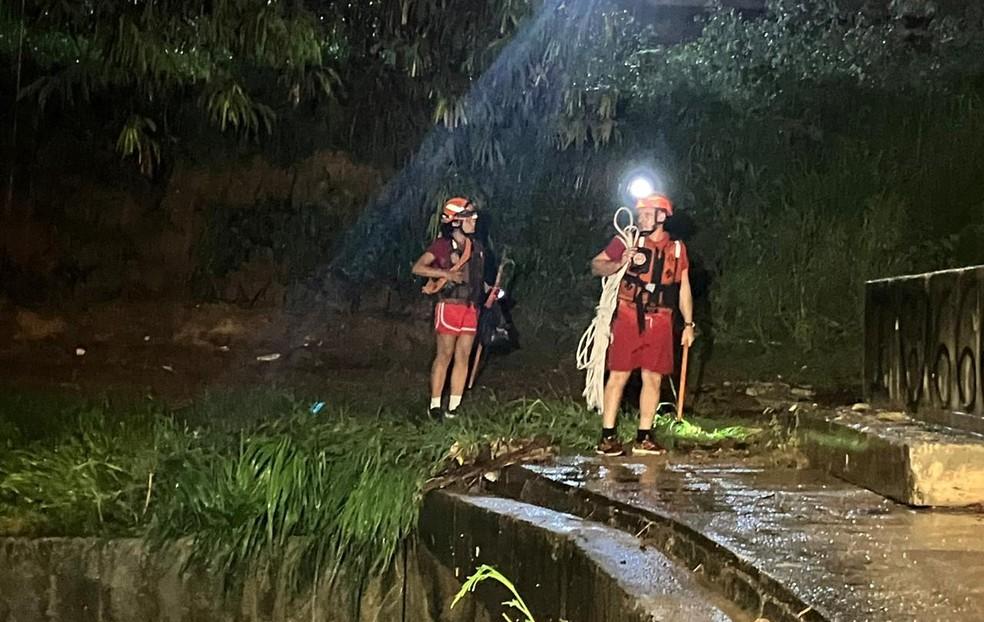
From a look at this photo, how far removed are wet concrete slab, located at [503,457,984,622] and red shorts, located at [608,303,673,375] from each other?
0.89 meters

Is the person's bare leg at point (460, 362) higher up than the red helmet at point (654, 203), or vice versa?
the red helmet at point (654, 203)

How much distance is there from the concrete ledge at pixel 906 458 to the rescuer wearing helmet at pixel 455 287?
108 inches

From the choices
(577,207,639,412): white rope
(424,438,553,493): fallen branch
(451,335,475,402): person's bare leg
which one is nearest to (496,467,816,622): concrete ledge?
(424,438,553,493): fallen branch

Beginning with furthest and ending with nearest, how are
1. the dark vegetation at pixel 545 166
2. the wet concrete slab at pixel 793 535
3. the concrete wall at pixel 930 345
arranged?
the dark vegetation at pixel 545 166 < the concrete wall at pixel 930 345 < the wet concrete slab at pixel 793 535

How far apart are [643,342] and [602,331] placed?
12.6 inches

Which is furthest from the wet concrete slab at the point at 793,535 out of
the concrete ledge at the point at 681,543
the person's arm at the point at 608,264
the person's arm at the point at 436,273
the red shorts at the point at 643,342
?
the person's arm at the point at 436,273

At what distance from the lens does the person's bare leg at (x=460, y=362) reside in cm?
666

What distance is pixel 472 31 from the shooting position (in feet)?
22.7

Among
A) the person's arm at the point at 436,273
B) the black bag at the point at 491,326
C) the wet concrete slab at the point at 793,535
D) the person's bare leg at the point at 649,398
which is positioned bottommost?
the wet concrete slab at the point at 793,535

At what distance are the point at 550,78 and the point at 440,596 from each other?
4.27 meters

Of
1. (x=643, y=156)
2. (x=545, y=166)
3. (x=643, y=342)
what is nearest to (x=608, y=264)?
(x=643, y=342)

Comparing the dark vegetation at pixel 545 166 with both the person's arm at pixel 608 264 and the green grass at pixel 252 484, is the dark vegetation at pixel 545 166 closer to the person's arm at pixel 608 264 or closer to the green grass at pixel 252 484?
the person's arm at pixel 608 264

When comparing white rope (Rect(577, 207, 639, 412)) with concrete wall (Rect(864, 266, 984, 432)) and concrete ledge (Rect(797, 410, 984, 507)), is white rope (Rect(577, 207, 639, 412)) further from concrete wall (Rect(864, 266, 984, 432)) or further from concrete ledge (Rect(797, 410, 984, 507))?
concrete ledge (Rect(797, 410, 984, 507))

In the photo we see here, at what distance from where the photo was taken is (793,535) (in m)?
3.35
